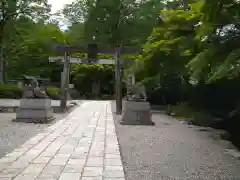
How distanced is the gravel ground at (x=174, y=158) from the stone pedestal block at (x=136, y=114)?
2.19 metres

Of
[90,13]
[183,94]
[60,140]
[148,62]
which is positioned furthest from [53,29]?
[60,140]

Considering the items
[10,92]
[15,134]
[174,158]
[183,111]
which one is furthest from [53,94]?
[174,158]

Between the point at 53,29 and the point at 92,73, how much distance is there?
7537 millimetres

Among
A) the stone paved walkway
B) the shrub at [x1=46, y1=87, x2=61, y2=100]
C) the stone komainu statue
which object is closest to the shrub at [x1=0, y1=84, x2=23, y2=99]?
the shrub at [x1=46, y1=87, x2=61, y2=100]

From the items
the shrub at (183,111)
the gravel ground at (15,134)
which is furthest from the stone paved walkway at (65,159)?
the shrub at (183,111)

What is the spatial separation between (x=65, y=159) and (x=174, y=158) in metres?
1.99

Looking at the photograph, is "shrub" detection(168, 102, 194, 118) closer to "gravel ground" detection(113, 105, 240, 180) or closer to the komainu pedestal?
"gravel ground" detection(113, 105, 240, 180)

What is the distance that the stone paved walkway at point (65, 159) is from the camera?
17.5ft

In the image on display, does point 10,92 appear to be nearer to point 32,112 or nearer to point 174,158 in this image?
point 32,112

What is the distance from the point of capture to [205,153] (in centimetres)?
758

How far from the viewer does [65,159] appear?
6410mm

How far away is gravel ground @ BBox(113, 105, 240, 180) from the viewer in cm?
565

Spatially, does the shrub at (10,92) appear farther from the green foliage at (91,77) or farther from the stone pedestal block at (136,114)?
the stone pedestal block at (136,114)

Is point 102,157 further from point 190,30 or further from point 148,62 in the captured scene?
point 148,62
